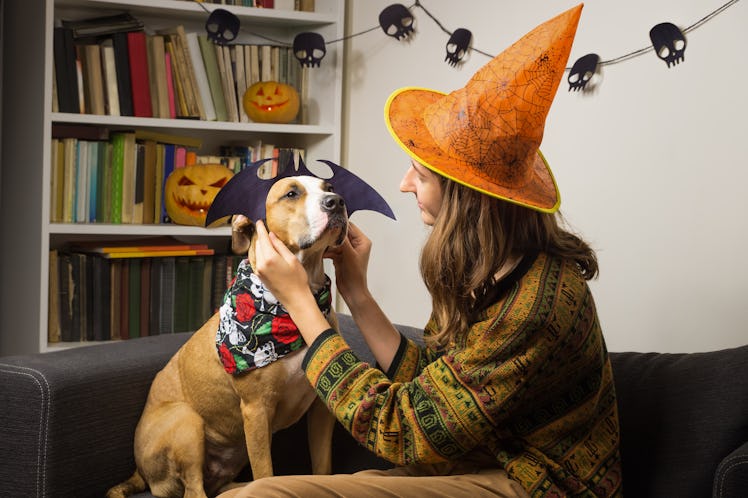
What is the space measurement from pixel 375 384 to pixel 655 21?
47.1 inches

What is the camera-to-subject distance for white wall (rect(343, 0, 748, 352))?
1789 mm

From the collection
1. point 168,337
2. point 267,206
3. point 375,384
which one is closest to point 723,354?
point 375,384

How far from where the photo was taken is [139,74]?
114 inches

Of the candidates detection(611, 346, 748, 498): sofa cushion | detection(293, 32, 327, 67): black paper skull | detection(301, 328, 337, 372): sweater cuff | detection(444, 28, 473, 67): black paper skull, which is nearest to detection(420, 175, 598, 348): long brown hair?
detection(301, 328, 337, 372): sweater cuff

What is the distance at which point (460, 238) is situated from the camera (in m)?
1.32

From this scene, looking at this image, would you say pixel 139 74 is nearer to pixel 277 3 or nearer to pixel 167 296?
pixel 277 3

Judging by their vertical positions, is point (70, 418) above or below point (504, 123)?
below

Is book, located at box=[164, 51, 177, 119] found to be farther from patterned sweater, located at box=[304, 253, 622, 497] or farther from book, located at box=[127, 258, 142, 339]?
patterned sweater, located at box=[304, 253, 622, 497]

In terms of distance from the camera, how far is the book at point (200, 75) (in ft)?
9.82

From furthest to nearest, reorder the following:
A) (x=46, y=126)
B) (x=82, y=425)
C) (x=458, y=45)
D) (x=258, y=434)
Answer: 1. (x=46, y=126)
2. (x=458, y=45)
3. (x=82, y=425)
4. (x=258, y=434)

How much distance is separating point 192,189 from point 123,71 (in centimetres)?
48

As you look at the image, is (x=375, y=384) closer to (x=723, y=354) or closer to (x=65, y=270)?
(x=723, y=354)

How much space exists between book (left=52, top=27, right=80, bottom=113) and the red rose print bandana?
1.60 m

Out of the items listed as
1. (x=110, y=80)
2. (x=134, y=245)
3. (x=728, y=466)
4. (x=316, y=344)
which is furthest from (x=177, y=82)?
(x=728, y=466)
